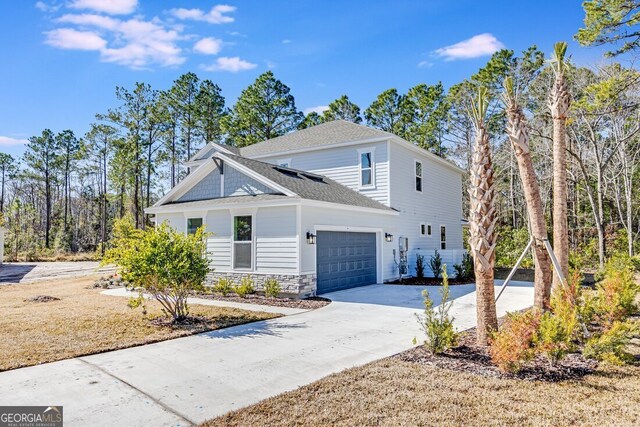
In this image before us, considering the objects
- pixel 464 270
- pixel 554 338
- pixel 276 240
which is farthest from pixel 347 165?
pixel 554 338

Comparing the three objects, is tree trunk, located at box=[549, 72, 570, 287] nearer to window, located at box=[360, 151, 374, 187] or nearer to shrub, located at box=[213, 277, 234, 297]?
window, located at box=[360, 151, 374, 187]

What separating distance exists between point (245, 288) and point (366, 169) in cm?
744

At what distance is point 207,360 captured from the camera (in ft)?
18.4

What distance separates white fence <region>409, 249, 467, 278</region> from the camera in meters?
16.1

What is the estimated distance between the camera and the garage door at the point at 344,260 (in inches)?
482

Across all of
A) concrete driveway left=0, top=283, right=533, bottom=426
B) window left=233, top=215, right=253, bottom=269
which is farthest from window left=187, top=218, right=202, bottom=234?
concrete driveway left=0, top=283, right=533, bottom=426

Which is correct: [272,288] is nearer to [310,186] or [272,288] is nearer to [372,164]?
[310,186]

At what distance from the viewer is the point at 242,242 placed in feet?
40.2

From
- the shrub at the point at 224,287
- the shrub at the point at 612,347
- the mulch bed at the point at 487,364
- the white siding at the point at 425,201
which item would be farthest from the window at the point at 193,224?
the shrub at the point at 612,347

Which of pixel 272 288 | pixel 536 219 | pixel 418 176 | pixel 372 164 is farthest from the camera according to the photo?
pixel 418 176

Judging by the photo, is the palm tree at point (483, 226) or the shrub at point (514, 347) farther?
the palm tree at point (483, 226)

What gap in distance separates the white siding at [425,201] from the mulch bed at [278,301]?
6431mm

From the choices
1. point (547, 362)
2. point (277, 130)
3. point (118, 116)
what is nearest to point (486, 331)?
point (547, 362)

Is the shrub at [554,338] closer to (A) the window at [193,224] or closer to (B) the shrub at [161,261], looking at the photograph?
(B) the shrub at [161,261]
